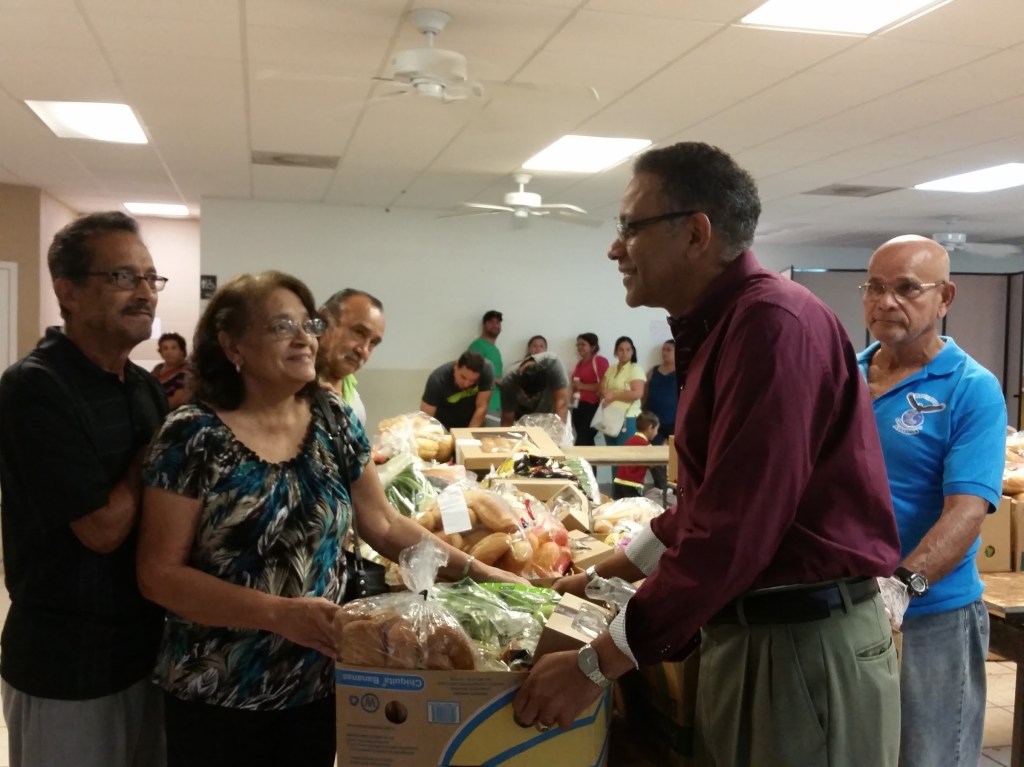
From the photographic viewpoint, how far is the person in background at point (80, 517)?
1435mm

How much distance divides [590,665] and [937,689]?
1.26 meters

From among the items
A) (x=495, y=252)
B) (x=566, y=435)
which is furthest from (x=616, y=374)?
(x=566, y=435)

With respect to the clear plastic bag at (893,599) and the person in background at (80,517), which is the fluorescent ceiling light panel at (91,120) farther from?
the clear plastic bag at (893,599)

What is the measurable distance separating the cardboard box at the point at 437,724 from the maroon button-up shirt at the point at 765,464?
19 cm

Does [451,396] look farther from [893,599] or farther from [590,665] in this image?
[590,665]

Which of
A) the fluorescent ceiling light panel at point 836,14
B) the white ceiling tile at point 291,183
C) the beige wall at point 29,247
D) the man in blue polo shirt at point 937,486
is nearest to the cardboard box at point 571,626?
the man in blue polo shirt at point 937,486

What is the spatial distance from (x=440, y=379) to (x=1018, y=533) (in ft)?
11.5

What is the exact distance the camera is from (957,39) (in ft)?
11.4

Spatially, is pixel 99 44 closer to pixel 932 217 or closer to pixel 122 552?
pixel 122 552

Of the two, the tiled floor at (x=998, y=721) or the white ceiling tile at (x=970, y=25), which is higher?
the white ceiling tile at (x=970, y=25)

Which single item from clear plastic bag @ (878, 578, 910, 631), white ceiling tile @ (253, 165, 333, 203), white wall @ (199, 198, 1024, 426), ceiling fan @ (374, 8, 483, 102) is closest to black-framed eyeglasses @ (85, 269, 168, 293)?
clear plastic bag @ (878, 578, 910, 631)

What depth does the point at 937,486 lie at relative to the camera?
197 centimetres

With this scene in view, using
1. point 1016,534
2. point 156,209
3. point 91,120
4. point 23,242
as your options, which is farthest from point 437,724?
point 156,209

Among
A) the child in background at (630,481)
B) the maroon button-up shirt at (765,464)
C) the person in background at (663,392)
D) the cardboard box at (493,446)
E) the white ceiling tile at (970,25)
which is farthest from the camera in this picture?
the person in background at (663,392)
